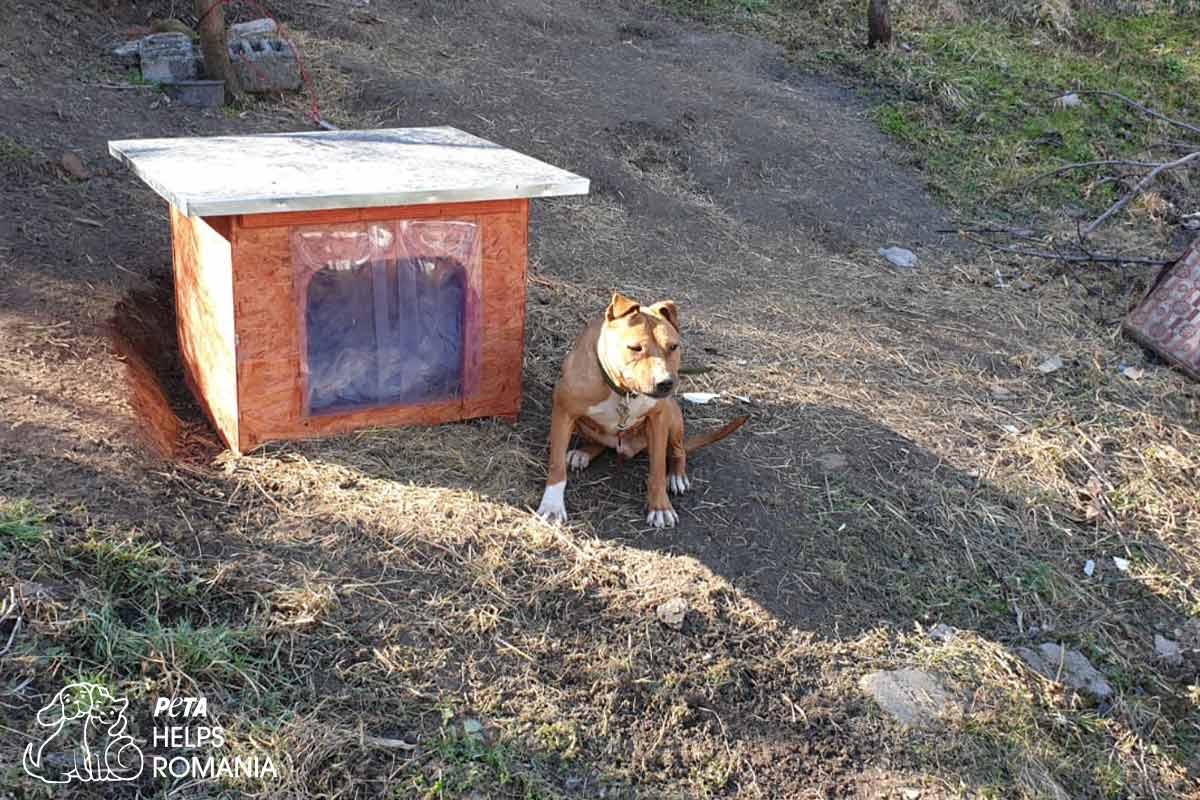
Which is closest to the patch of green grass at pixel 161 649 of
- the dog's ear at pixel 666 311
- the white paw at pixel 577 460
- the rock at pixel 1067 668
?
the white paw at pixel 577 460

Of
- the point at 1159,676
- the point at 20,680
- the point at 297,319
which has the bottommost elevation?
the point at 1159,676

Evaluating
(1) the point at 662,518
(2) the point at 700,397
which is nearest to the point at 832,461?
(2) the point at 700,397

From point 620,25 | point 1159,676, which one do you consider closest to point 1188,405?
point 1159,676

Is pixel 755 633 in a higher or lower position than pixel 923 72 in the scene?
lower

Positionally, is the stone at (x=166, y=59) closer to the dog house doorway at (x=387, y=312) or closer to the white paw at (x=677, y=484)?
the dog house doorway at (x=387, y=312)

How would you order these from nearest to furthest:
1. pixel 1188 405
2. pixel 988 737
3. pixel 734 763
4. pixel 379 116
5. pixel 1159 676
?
pixel 734 763 → pixel 988 737 → pixel 1159 676 → pixel 1188 405 → pixel 379 116

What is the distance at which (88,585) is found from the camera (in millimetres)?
2975

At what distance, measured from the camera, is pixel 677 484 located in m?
4.12

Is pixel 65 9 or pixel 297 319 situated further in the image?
pixel 65 9

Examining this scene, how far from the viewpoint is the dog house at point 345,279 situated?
368cm

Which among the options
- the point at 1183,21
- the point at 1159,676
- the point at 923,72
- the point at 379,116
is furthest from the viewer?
the point at 1183,21

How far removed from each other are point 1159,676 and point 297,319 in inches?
136

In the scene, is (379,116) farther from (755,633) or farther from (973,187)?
(755,633)

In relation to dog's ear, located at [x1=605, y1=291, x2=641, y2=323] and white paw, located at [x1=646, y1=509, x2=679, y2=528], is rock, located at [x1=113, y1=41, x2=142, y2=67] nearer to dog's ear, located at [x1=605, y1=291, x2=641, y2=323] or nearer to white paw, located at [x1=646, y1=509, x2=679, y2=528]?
dog's ear, located at [x1=605, y1=291, x2=641, y2=323]
